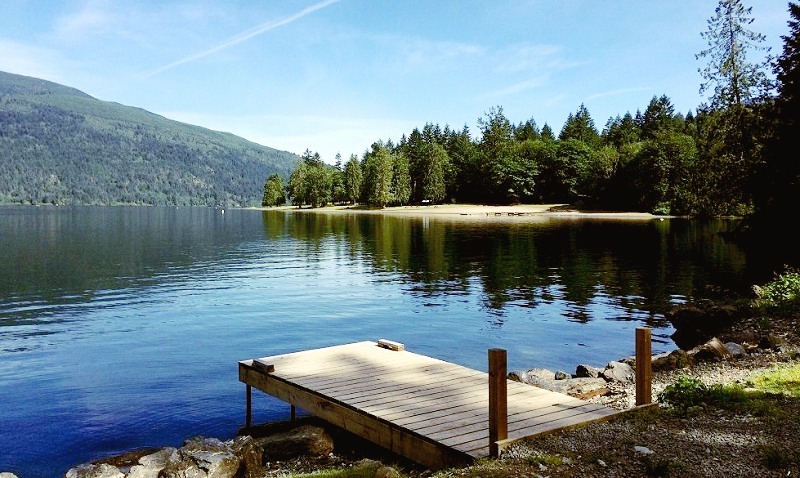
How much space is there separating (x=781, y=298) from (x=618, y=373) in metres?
12.4

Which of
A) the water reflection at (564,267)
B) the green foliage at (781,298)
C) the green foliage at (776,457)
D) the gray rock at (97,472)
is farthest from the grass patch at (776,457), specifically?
the water reflection at (564,267)

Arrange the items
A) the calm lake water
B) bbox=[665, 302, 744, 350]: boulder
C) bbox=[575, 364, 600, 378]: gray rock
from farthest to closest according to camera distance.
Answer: bbox=[665, 302, 744, 350]: boulder → bbox=[575, 364, 600, 378]: gray rock → the calm lake water

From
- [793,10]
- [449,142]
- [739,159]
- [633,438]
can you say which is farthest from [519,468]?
[449,142]

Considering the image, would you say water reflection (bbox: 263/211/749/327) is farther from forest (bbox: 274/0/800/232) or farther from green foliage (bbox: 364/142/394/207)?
green foliage (bbox: 364/142/394/207)

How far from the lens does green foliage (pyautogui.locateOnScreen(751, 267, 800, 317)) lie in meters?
23.3

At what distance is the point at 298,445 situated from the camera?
1263 centimetres

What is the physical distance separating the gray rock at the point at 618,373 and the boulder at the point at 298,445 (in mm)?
8827

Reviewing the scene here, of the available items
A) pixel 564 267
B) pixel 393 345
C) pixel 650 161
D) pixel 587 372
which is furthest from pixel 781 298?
pixel 650 161

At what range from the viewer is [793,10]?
3703 cm

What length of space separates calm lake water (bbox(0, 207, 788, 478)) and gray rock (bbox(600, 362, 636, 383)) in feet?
9.04

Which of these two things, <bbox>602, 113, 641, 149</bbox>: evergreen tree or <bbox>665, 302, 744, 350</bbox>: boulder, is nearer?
<bbox>665, 302, 744, 350</bbox>: boulder

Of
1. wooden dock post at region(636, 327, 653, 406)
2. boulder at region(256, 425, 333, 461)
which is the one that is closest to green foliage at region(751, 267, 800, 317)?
wooden dock post at region(636, 327, 653, 406)

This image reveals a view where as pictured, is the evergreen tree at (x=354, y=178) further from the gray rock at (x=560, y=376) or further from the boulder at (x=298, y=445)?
the boulder at (x=298, y=445)

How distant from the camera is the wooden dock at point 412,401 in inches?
396
